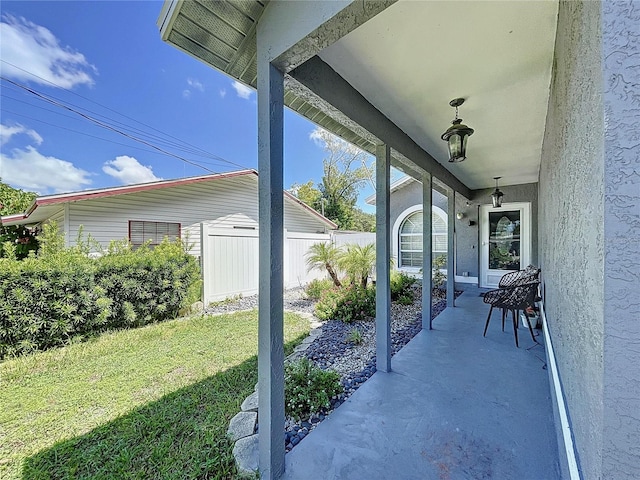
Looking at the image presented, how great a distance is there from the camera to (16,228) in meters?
8.43

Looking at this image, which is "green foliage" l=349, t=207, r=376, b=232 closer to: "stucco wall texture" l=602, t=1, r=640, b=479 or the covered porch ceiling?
the covered porch ceiling

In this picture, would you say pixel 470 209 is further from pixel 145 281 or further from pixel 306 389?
pixel 145 281

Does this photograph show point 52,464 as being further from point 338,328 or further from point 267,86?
point 338,328

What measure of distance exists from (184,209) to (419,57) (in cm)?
754

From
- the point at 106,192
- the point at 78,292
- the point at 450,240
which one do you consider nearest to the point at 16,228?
the point at 106,192

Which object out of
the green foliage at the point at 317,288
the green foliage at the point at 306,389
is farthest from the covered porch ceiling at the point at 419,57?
the green foliage at the point at 317,288

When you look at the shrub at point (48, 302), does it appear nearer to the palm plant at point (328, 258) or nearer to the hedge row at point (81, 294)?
the hedge row at point (81, 294)

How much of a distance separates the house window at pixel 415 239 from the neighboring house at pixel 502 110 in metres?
4.77

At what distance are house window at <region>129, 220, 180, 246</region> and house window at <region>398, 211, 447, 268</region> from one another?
23.2 feet

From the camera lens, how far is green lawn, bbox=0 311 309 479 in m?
1.91

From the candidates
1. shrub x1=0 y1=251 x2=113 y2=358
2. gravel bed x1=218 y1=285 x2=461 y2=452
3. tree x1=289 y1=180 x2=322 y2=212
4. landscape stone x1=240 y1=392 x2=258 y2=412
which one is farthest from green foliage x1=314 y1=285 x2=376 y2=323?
tree x1=289 y1=180 x2=322 y2=212

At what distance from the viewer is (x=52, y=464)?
192 cm

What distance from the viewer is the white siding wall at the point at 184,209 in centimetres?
654

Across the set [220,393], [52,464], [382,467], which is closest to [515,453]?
[382,467]
